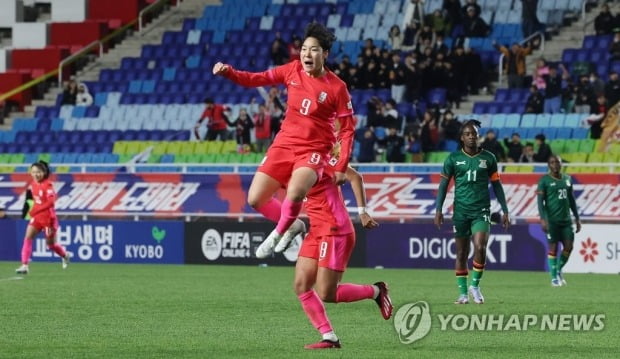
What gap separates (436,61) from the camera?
31875 mm

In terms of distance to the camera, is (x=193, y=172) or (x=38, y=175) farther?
(x=193, y=172)

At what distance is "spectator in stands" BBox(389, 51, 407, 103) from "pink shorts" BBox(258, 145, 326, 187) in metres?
20.5

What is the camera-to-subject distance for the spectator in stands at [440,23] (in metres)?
33.4

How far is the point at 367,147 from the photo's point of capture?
94.6ft

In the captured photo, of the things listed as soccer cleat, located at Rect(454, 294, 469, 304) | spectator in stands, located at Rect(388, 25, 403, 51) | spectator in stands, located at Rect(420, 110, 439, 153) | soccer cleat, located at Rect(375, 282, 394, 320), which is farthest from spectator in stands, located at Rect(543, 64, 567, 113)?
soccer cleat, located at Rect(375, 282, 394, 320)

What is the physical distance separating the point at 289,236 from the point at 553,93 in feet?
63.7

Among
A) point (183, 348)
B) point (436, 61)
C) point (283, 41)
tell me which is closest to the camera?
point (183, 348)

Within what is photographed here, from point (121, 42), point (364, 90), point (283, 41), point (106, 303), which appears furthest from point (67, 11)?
point (106, 303)

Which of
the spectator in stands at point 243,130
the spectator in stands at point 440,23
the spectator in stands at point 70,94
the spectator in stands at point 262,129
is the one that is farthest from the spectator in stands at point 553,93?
the spectator in stands at point 70,94

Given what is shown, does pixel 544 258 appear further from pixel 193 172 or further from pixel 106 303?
pixel 106 303

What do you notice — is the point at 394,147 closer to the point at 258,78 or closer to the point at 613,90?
the point at 613,90

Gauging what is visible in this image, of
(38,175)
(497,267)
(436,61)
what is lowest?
(497,267)

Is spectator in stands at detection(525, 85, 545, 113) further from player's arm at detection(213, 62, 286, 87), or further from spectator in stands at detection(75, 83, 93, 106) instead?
player's arm at detection(213, 62, 286, 87)

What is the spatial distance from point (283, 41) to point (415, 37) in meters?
3.72
